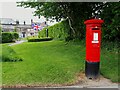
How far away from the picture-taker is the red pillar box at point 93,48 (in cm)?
751

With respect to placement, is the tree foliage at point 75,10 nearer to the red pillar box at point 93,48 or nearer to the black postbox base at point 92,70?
the red pillar box at point 93,48

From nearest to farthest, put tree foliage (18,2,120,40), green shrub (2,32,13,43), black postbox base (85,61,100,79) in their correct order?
black postbox base (85,61,100,79)
tree foliage (18,2,120,40)
green shrub (2,32,13,43)

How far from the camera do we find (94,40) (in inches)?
299

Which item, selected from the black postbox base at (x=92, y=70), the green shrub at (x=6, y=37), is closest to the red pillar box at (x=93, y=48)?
the black postbox base at (x=92, y=70)

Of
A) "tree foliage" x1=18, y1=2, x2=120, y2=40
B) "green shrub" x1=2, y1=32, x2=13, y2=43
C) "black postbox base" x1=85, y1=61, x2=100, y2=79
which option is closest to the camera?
"black postbox base" x1=85, y1=61, x2=100, y2=79

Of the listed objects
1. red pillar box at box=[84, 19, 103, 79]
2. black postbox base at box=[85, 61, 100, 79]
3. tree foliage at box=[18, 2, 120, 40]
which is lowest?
black postbox base at box=[85, 61, 100, 79]

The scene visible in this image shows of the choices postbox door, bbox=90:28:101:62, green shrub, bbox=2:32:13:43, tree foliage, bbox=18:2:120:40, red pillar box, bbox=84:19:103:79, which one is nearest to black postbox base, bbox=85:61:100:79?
red pillar box, bbox=84:19:103:79

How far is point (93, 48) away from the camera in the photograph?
7562 millimetres

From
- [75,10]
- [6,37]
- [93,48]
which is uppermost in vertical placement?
[75,10]

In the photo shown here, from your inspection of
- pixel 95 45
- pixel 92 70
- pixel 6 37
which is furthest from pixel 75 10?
pixel 6 37

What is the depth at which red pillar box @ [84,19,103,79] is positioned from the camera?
751 centimetres

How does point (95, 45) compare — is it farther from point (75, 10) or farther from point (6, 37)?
point (6, 37)

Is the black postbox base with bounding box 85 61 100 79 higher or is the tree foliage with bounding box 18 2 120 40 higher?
the tree foliage with bounding box 18 2 120 40

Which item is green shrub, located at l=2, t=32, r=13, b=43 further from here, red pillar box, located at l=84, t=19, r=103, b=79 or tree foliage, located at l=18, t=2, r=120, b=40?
red pillar box, located at l=84, t=19, r=103, b=79
